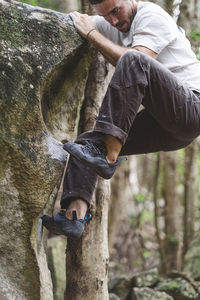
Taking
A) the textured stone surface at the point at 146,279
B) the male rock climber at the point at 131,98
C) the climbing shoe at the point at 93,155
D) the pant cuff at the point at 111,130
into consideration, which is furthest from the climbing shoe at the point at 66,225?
the textured stone surface at the point at 146,279

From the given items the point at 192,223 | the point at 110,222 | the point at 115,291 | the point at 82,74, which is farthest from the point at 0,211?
the point at 192,223

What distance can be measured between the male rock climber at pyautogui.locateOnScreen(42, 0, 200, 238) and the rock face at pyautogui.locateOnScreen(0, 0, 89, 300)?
0.25 m

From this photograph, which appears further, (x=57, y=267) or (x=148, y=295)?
(x=57, y=267)

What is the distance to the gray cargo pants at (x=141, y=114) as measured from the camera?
3062 millimetres

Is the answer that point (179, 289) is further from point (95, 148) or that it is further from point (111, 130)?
point (111, 130)

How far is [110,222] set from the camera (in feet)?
29.8

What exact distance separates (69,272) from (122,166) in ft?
18.3

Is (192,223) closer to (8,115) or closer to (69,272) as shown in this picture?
(69,272)

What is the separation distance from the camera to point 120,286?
614 centimetres

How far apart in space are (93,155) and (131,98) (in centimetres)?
55

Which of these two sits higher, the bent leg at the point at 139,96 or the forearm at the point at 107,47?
the forearm at the point at 107,47

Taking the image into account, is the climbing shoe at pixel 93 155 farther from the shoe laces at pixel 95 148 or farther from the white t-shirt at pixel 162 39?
the white t-shirt at pixel 162 39

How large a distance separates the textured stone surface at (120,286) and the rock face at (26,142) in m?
2.78

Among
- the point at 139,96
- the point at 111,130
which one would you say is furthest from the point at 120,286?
the point at 139,96
